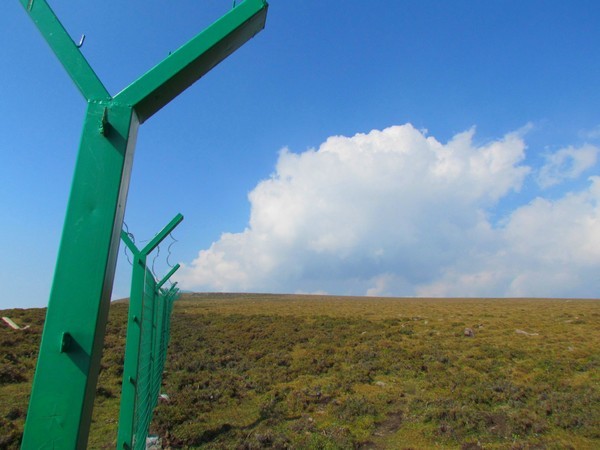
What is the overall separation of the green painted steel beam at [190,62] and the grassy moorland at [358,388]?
7.34 m

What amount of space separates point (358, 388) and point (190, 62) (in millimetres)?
12582

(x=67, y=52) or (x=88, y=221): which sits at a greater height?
(x=67, y=52)

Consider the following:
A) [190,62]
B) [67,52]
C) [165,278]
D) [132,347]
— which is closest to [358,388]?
[165,278]

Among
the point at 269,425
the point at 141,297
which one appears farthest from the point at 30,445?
the point at 269,425

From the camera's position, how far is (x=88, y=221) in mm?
1394

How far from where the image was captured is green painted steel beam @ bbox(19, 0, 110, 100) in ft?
4.91

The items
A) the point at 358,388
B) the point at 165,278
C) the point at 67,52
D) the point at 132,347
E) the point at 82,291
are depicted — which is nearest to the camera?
the point at 82,291

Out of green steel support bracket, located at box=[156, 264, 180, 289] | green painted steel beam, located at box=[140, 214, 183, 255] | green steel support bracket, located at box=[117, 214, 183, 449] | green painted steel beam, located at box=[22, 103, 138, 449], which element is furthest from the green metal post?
green steel support bracket, located at box=[156, 264, 180, 289]

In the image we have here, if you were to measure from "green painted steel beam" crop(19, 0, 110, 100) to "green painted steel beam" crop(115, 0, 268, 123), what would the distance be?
3.7 inches

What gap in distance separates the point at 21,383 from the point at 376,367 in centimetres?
1191

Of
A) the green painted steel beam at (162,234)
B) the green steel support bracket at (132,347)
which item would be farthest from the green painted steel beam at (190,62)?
the green painted steel beam at (162,234)

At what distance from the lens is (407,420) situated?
9516 mm

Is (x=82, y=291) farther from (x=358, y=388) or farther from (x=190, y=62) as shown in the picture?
(x=358, y=388)

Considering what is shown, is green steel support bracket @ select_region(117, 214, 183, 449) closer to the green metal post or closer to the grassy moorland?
the green metal post
